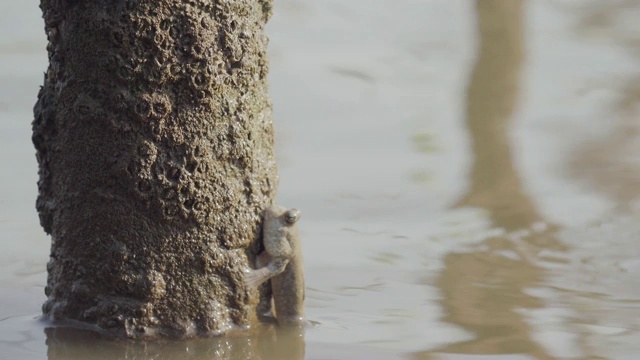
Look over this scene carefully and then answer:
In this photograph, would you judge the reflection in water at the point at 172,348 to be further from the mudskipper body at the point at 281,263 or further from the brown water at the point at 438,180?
the mudskipper body at the point at 281,263

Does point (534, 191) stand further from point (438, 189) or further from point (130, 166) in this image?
point (130, 166)

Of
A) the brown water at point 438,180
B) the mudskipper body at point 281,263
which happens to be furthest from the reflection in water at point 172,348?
the mudskipper body at point 281,263

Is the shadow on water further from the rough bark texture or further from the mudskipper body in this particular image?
the rough bark texture

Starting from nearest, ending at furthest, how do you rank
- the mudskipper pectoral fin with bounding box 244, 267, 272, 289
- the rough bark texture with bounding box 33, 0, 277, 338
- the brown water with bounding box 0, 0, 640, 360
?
the rough bark texture with bounding box 33, 0, 277, 338 → the mudskipper pectoral fin with bounding box 244, 267, 272, 289 → the brown water with bounding box 0, 0, 640, 360

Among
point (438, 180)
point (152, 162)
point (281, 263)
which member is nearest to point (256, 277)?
point (281, 263)

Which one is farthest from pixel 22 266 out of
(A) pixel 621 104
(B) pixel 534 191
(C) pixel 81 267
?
(A) pixel 621 104

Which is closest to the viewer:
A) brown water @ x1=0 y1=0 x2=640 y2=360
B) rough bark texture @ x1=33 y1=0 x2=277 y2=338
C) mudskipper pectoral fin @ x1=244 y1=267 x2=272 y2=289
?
rough bark texture @ x1=33 y1=0 x2=277 y2=338

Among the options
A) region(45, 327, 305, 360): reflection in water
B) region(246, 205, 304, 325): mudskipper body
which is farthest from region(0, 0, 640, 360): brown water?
region(246, 205, 304, 325): mudskipper body

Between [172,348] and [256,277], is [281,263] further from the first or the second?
[172,348]
